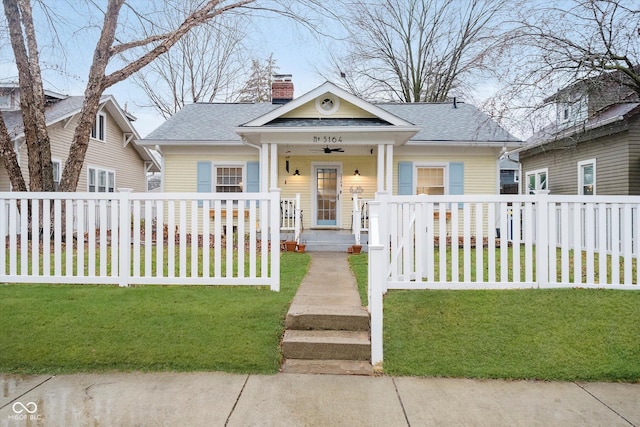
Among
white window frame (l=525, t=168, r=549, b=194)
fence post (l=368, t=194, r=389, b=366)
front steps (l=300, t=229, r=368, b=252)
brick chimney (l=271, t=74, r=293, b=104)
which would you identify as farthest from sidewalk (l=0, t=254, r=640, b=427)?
white window frame (l=525, t=168, r=549, b=194)

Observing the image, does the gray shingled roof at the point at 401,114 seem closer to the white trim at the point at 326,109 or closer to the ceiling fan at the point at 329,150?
the ceiling fan at the point at 329,150

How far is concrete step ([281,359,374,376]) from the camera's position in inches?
139

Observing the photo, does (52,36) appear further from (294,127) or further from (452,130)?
(452,130)

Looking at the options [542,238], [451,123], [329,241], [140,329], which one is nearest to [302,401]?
[140,329]

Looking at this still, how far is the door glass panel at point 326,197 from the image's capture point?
1255cm

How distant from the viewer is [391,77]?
77.0 ft

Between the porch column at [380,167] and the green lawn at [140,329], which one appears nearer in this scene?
the green lawn at [140,329]

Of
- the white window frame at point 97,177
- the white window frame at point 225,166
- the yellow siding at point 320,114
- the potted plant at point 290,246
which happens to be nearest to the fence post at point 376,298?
the potted plant at point 290,246

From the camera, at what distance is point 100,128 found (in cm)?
1652

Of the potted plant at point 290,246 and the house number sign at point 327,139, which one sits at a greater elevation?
the house number sign at point 327,139

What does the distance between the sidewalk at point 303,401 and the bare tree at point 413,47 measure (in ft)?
65.8

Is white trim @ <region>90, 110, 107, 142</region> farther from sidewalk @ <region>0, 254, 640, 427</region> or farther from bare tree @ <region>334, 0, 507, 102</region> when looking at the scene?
sidewalk @ <region>0, 254, 640, 427</region>

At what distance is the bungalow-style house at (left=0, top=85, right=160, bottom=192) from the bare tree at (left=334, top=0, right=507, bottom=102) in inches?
442

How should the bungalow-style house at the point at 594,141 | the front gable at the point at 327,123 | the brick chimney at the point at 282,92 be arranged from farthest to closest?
the brick chimney at the point at 282,92, the front gable at the point at 327,123, the bungalow-style house at the point at 594,141
